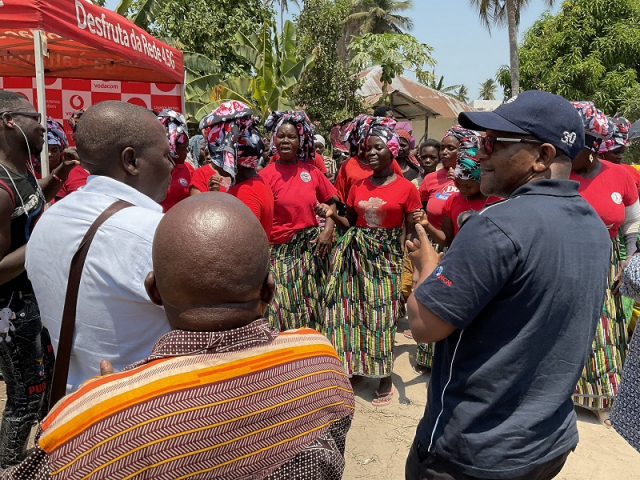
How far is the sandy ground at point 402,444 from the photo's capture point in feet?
11.2

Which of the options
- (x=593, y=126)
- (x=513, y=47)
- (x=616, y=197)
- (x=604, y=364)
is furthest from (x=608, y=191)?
(x=513, y=47)

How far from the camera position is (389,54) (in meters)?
17.9

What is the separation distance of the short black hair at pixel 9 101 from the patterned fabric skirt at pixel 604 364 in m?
4.10

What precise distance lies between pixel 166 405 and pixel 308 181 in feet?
11.2

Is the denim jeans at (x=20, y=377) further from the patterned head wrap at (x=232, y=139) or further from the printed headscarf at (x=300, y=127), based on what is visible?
the printed headscarf at (x=300, y=127)

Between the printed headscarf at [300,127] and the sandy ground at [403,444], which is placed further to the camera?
the printed headscarf at [300,127]

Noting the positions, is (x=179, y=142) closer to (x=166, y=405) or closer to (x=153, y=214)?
(x=153, y=214)

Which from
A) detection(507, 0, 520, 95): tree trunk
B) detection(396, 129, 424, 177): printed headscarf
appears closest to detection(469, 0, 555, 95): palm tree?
detection(507, 0, 520, 95): tree trunk

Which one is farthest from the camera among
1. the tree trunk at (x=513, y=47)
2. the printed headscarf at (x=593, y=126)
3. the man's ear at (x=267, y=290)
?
the tree trunk at (x=513, y=47)

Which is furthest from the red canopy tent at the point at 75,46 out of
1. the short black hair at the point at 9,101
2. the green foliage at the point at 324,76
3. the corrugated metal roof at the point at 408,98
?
the corrugated metal roof at the point at 408,98

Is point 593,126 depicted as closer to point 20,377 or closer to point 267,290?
point 267,290

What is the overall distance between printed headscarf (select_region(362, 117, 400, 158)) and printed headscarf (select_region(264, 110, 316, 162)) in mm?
472

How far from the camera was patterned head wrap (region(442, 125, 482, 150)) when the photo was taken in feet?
12.1

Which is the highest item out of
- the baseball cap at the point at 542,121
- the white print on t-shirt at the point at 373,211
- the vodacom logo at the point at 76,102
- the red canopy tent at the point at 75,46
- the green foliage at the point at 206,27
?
the green foliage at the point at 206,27
